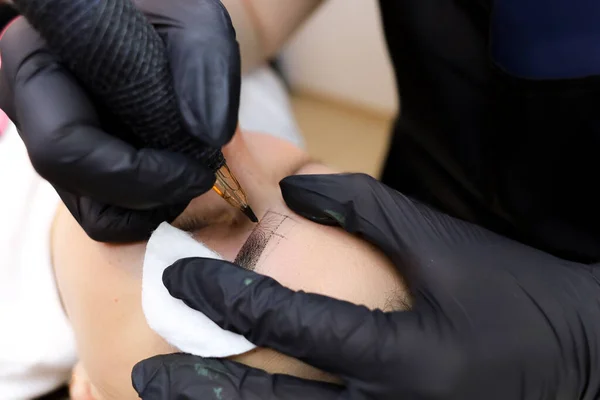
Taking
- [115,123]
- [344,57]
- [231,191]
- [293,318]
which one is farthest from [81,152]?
[344,57]

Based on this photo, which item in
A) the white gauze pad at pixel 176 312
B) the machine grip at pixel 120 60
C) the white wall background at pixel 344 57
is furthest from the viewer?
the white wall background at pixel 344 57

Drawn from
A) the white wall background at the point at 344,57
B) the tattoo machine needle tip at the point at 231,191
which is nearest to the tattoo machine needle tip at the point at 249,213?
the tattoo machine needle tip at the point at 231,191

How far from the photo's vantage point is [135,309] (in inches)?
28.4

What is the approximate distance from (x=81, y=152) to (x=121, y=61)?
12 centimetres

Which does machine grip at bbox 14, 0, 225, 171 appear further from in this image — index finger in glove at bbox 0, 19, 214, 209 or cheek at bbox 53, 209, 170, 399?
cheek at bbox 53, 209, 170, 399

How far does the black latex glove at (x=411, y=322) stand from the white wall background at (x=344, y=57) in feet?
4.42

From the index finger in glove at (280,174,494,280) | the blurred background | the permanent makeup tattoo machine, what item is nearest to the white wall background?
the blurred background

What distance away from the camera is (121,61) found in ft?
1.88

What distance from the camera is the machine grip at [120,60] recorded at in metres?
0.54

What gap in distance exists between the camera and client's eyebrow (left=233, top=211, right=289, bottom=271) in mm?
733

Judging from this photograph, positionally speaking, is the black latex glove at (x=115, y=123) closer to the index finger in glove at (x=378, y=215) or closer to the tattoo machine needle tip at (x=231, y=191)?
the tattoo machine needle tip at (x=231, y=191)

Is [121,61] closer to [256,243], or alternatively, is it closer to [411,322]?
[256,243]

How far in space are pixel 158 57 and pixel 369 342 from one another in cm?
42

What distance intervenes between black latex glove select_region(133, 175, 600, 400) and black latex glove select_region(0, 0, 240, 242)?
4.6 inches
